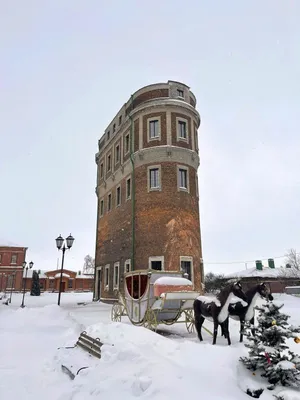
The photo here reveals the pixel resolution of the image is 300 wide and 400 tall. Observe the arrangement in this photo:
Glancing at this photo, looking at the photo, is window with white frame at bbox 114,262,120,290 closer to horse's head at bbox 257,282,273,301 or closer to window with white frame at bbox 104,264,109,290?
window with white frame at bbox 104,264,109,290

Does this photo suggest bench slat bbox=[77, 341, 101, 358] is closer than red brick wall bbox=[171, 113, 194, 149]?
Yes

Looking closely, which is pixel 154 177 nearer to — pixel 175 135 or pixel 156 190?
pixel 156 190

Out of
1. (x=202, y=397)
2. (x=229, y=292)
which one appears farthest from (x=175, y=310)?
(x=202, y=397)

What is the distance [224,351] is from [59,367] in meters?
3.95

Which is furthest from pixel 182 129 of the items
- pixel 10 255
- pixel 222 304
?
pixel 10 255

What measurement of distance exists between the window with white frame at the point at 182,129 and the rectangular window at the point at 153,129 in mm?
1786

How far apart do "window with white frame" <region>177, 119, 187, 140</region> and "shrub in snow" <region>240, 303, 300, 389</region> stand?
20424 millimetres

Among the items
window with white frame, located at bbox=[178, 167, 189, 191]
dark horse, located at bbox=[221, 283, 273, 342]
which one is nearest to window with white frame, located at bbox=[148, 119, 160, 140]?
window with white frame, located at bbox=[178, 167, 189, 191]

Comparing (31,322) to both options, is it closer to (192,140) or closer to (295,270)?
(192,140)

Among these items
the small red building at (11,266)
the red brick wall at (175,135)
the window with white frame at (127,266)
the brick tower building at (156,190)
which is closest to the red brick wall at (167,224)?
the brick tower building at (156,190)

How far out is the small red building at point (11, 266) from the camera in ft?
209

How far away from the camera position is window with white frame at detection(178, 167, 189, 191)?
24.1 meters

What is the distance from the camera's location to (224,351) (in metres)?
6.54

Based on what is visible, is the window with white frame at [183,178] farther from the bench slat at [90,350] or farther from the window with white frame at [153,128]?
the bench slat at [90,350]
